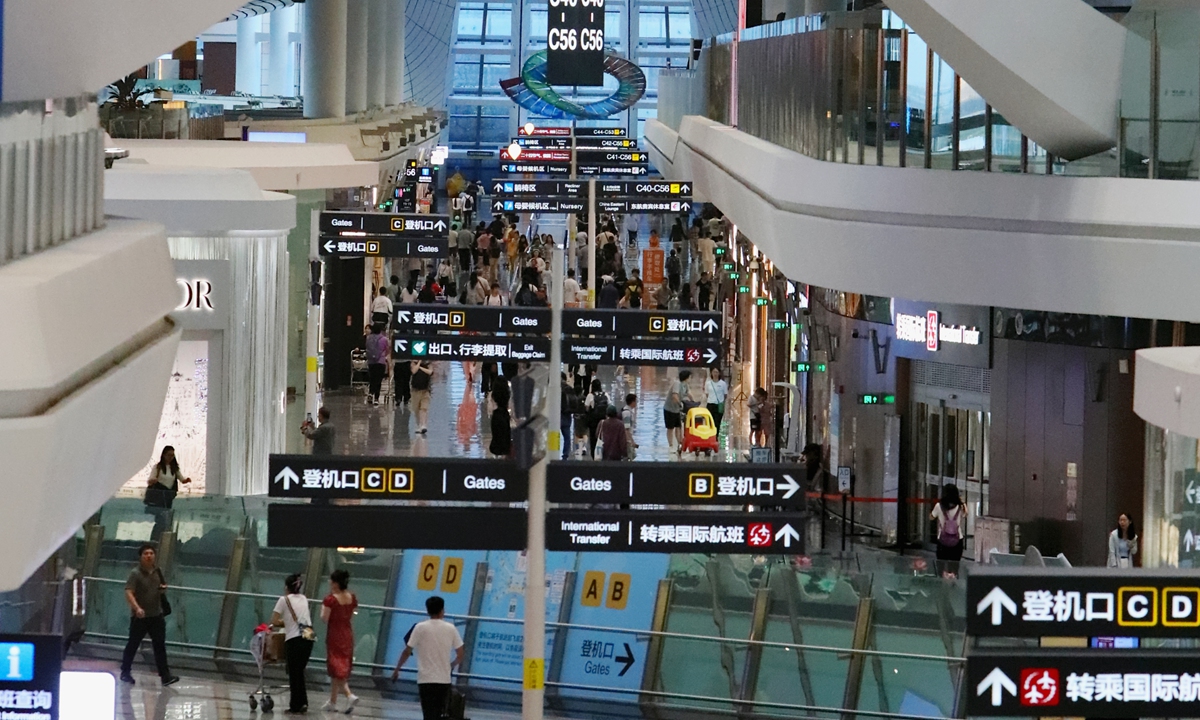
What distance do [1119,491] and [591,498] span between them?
940 cm

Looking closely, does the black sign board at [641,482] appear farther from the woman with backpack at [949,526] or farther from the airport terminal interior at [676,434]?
the woman with backpack at [949,526]

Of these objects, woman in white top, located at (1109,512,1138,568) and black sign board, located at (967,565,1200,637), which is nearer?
black sign board, located at (967,565,1200,637)

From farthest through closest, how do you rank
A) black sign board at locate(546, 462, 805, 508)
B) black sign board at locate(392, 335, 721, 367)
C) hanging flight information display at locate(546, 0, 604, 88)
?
hanging flight information display at locate(546, 0, 604, 88) < black sign board at locate(392, 335, 721, 367) < black sign board at locate(546, 462, 805, 508)

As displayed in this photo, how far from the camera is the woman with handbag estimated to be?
46.9ft

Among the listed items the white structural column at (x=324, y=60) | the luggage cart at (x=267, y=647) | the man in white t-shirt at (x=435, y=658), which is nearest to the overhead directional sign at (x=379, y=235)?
the luggage cart at (x=267, y=647)

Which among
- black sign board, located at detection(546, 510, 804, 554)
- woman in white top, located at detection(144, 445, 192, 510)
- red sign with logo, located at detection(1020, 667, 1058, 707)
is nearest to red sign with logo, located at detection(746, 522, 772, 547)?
black sign board, located at detection(546, 510, 804, 554)

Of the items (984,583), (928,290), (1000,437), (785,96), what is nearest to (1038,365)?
(1000,437)

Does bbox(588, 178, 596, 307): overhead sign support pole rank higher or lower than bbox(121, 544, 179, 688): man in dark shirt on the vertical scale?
higher

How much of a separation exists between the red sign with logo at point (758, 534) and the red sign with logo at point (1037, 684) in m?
3.92

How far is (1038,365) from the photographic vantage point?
762 inches

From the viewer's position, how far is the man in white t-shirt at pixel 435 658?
43.9 ft

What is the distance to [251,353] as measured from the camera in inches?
792

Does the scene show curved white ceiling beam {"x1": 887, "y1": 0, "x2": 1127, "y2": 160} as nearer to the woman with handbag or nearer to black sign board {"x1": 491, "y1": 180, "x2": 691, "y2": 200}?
the woman with handbag

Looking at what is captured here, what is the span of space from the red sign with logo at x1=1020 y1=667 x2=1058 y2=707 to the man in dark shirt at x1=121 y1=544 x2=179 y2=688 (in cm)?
945
